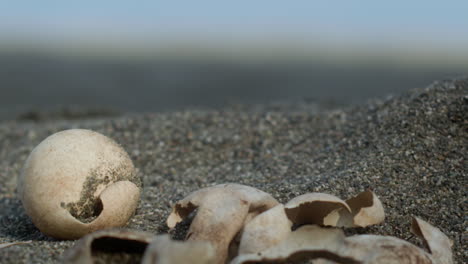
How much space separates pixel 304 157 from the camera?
4.75 metres

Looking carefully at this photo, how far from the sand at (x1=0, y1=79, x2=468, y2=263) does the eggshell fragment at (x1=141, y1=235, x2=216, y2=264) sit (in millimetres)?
1100

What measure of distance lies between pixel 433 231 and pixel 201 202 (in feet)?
3.93

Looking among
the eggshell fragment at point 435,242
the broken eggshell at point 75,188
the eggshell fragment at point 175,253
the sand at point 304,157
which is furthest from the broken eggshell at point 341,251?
the broken eggshell at point 75,188

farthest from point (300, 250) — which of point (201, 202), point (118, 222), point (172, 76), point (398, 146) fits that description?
point (172, 76)

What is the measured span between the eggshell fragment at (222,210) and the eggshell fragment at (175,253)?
58 cm

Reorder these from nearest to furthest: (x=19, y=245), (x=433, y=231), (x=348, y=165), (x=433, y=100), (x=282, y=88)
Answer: (x=433, y=231), (x=19, y=245), (x=348, y=165), (x=433, y=100), (x=282, y=88)

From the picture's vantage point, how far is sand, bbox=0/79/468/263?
11.7ft

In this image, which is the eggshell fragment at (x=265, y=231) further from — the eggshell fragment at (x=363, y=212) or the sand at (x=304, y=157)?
the sand at (x=304, y=157)

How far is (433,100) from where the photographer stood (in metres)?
4.67

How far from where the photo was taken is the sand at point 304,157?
3562 millimetres

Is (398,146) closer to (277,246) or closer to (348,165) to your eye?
(348,165)

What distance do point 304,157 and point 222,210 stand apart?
1.94 metres

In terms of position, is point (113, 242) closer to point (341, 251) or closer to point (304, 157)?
point (341, 251)

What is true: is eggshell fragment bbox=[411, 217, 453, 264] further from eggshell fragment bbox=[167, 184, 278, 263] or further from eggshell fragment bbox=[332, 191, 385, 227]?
eggshell fragment bbox=[167, 184, 278, 263]
